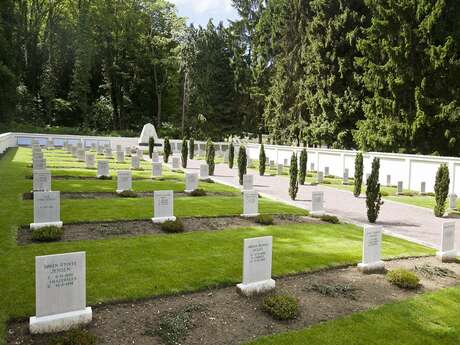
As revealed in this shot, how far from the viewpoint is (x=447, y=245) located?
1034cm

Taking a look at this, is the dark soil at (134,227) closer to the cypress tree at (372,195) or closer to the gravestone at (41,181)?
the cypress tree at (372,195)

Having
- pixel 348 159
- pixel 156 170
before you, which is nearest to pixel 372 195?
pixel 156 170

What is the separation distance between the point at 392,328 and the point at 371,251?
2.83 metres

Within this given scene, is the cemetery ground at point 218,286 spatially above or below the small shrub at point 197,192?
below

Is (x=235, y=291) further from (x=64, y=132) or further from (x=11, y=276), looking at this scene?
(x=64, y=132)

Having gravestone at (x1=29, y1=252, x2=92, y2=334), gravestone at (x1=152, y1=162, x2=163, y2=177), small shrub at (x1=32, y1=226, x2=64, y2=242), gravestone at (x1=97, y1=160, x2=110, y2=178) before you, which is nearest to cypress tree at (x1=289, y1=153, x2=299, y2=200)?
gravestone at (x1=152, y1=162, x2=163, y2=177)

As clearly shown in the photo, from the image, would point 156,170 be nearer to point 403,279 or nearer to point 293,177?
point 293,177

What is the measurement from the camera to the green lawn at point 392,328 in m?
6.01

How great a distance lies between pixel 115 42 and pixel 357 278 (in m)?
55.4

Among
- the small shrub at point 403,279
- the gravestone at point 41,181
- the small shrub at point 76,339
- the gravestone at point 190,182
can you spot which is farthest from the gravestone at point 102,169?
the small shrub at point 76,339

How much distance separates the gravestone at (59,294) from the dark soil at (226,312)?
0.20 metres

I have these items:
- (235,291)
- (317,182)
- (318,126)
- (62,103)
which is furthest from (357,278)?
(62,103)

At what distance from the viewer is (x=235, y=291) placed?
7637mm

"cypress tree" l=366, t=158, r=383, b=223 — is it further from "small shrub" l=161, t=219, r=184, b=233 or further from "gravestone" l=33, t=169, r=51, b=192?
"gravestone" l=33, t=169, r=51, b=192
